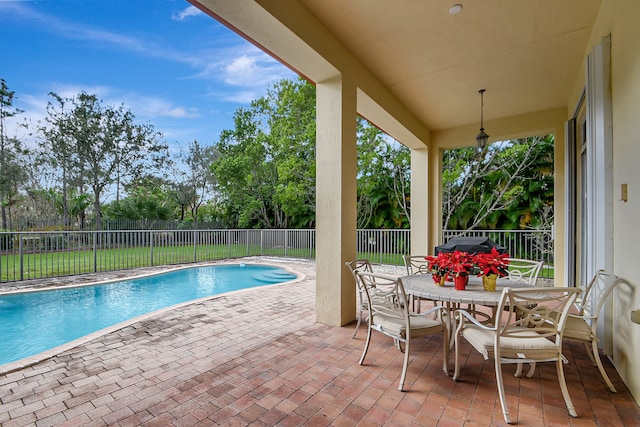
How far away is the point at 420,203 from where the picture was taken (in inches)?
256

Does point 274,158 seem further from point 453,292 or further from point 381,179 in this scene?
point 453,292

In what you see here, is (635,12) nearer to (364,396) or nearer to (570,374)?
(570,374)

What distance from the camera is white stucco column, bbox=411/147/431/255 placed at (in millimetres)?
6395

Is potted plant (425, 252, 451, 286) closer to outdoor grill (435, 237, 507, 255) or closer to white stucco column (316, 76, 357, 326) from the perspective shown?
white stucco column (316, 76, 357, 326)

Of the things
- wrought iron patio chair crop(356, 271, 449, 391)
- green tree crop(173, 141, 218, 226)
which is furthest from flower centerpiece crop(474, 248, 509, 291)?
green tree crop(173, 141, 218, 226)

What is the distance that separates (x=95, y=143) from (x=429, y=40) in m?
15.7

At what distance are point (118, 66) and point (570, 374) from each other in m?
17.6

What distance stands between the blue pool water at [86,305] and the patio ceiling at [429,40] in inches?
187

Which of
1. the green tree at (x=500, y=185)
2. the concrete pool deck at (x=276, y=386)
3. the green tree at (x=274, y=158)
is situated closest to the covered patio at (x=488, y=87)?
the concrete pool deck at (x=276, y=386)

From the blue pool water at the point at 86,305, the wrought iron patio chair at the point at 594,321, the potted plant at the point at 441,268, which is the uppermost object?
the potted plant at the point at 441,268

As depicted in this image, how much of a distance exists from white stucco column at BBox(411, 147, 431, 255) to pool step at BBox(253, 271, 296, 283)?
3.23 metres

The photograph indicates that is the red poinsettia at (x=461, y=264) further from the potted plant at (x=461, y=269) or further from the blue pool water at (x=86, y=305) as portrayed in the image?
the blue pool water at (x=86, y=305)

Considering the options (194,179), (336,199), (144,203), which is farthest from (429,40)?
(194,179)

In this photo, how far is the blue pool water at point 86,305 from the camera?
13.0ft
